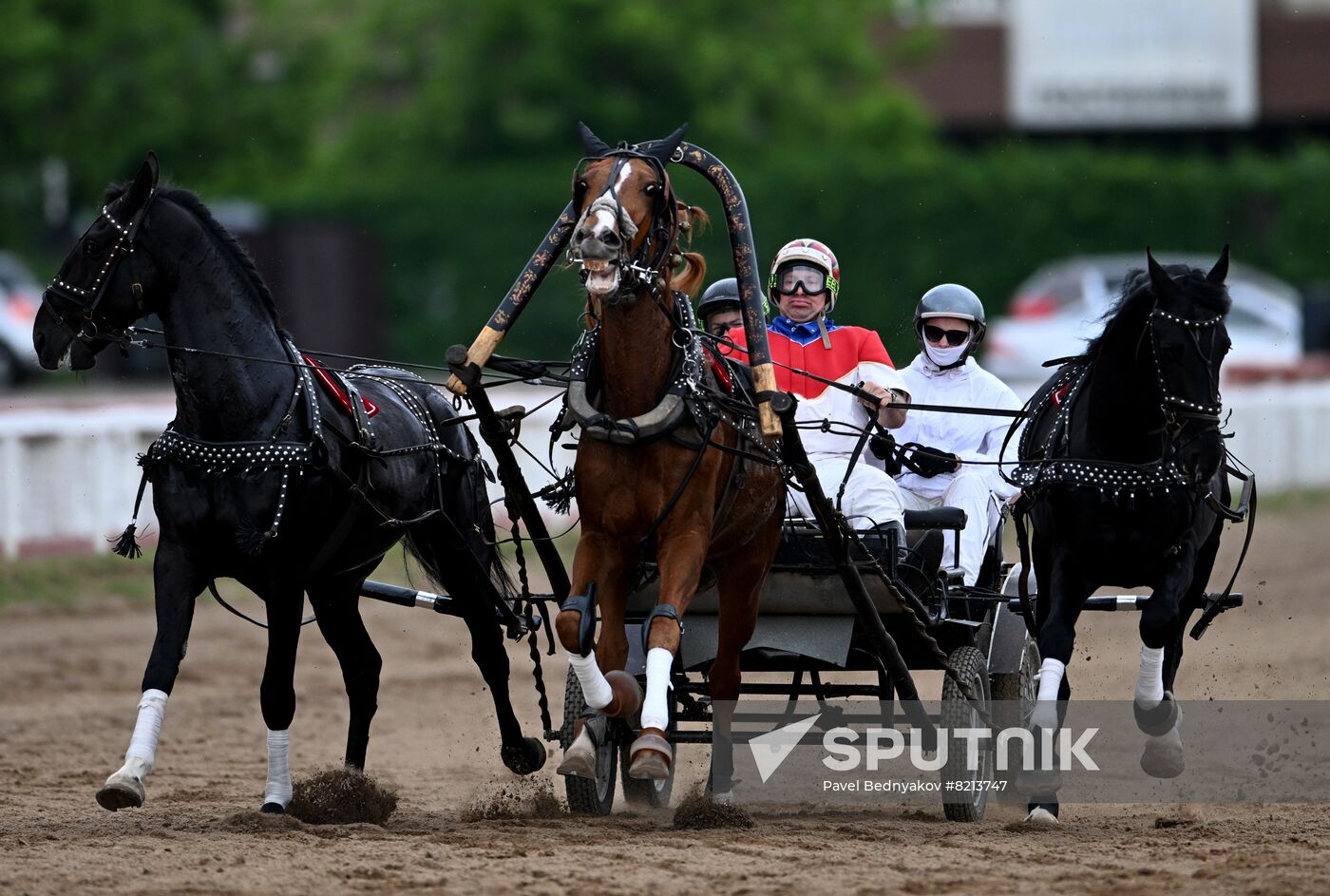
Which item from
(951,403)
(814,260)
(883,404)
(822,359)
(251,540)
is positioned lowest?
(251,540)

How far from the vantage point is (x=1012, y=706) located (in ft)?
28.4

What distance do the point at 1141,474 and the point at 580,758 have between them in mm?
2344

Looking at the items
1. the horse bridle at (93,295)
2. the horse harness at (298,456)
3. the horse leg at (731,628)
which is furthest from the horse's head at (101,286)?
the horse leg at (731,628)

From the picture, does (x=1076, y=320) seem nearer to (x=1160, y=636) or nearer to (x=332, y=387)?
(x=1160, y=636)

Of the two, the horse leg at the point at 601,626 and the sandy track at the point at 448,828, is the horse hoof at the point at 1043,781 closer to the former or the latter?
the sandy track at the point at 448,828

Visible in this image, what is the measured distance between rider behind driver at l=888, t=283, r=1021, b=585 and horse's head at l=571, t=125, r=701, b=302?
79.8 inches

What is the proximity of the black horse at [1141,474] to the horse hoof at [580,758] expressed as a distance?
1.74 metres

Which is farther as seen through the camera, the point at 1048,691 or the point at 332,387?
the point at 332,387

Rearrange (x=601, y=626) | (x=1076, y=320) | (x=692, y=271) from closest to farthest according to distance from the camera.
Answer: (x=601, y=626)
(x=692, y=271)
(x=1076, y=320)

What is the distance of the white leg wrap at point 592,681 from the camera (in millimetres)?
6969

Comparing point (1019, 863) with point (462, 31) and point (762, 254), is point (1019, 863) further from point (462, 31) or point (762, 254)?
point (462, 31)

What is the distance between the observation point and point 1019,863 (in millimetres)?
6766

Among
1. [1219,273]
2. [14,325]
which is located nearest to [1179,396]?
[1219,273]

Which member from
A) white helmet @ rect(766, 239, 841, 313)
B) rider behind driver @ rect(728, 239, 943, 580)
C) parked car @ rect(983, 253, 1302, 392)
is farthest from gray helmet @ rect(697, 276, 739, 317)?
parked car @ rect(983, 253, 1302, 392)
